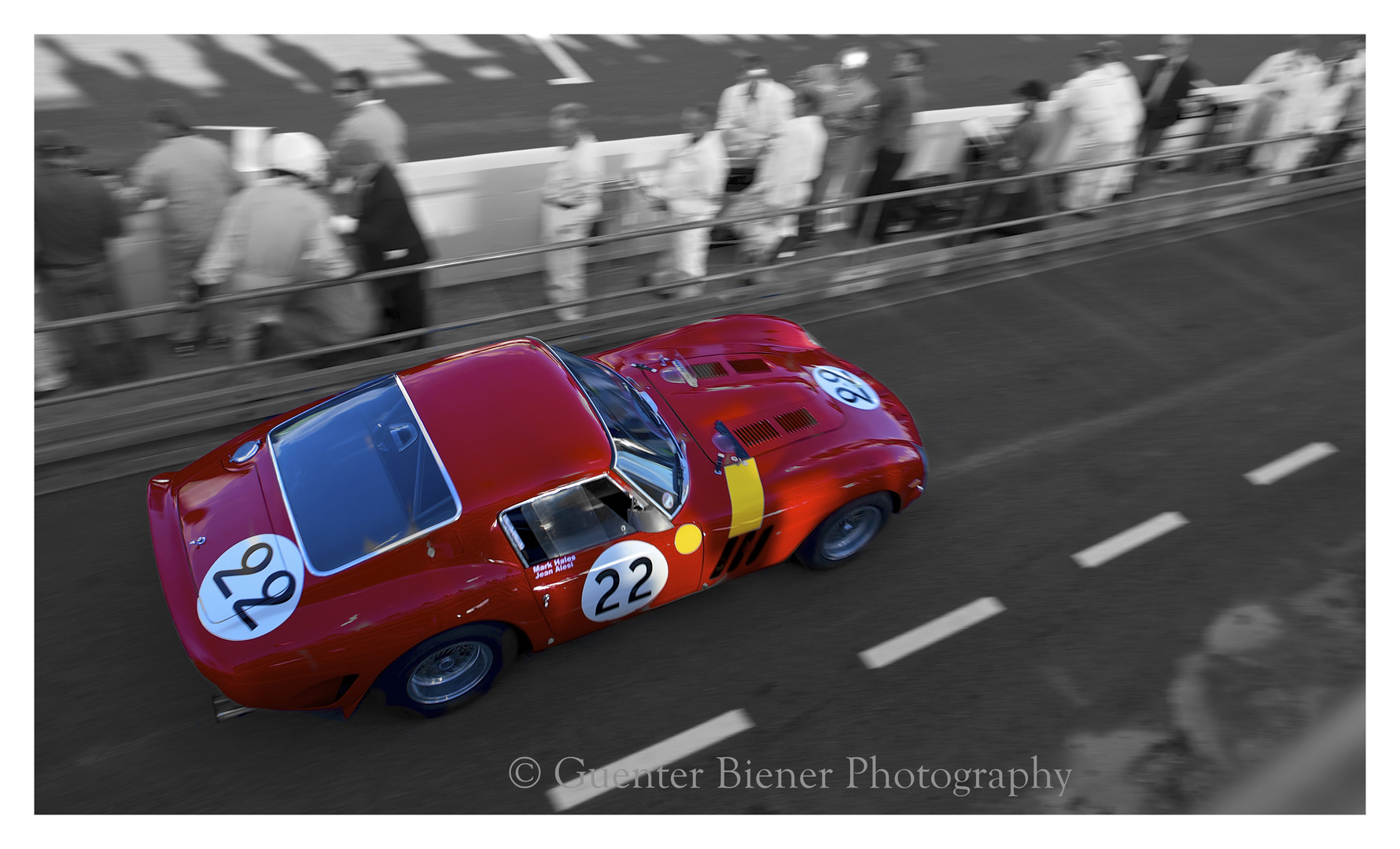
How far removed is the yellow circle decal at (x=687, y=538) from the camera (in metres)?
4.38

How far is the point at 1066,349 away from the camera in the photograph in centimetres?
752

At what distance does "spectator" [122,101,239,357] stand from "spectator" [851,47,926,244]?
230 inches

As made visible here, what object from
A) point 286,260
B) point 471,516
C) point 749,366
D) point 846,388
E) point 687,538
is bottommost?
point 687,538

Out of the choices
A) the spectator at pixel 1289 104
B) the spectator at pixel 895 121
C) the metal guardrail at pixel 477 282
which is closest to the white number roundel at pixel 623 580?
the metal guardrail at pixel 477 282

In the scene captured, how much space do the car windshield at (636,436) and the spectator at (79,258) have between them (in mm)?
3404

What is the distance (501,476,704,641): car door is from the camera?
13.2 feet

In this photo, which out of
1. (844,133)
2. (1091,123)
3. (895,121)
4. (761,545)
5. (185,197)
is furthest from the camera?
(844,133)

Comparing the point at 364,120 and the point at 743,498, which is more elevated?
the point at 364,120

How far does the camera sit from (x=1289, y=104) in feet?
34.7

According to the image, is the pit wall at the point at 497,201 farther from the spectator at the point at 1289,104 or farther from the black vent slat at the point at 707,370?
the spectator at the point at 1289,104

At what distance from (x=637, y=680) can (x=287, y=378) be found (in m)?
3.43

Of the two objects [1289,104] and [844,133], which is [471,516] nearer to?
[844,133]

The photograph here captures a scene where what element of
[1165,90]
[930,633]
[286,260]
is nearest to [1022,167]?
[1165,90]

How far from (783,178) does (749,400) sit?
3.51 meters
